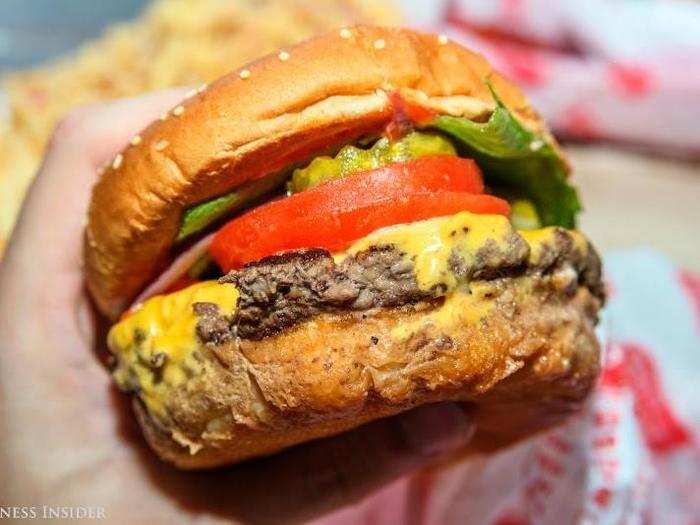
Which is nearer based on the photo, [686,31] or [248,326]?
[248,326]

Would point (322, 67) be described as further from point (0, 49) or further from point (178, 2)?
point (0, 49)

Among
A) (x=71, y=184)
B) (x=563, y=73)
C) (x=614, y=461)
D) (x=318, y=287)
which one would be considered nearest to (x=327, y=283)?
(x=318, y=287)

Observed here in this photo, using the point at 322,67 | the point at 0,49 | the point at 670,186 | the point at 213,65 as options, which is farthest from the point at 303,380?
the point at 0,49

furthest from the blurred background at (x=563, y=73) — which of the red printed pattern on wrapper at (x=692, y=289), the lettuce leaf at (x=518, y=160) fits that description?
the lettuce leaf at (x=518, y=160)

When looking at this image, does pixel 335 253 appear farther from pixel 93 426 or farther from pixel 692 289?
pixel 692 289

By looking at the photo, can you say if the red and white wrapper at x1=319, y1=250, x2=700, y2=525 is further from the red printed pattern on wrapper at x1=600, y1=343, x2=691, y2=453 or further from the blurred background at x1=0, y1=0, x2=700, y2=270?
the blurred background at x1=0, y1=0, x2=700, y2=270
